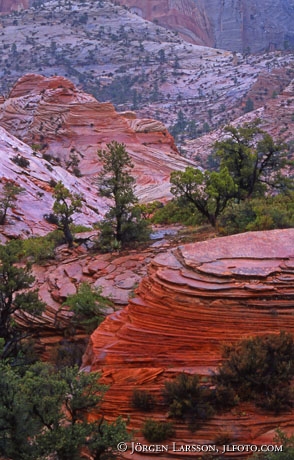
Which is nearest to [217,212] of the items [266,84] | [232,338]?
[232,338]

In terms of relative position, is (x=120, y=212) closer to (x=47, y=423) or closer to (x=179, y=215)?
(x=179, y=215)

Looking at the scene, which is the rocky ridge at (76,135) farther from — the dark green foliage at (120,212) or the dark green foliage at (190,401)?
the dark green foliage at (190,401)

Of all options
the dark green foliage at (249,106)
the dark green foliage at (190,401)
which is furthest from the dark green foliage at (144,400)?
the dark green foliage at (249,106)

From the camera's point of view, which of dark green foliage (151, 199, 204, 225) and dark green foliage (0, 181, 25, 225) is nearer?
dark green foliage (151, 199, 204, 225)

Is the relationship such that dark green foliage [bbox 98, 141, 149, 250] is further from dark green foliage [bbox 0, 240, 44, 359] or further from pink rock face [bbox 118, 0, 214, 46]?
pink rock face [bbox 118, 0, 214, 46]

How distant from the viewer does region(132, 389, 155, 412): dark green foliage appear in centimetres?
846

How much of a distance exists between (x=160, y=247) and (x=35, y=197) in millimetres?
12668

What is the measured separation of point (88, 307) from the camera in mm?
12695

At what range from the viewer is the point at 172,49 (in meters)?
90.8

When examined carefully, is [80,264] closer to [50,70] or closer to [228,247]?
[228,247]

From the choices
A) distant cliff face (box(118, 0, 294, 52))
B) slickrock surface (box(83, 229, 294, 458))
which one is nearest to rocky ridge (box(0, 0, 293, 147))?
distant cliff face (box(118, 0, 294, 52))

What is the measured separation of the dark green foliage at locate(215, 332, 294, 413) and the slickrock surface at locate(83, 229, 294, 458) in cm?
21

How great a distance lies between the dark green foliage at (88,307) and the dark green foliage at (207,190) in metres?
5.12

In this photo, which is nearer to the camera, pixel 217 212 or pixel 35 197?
pixel 217 212
